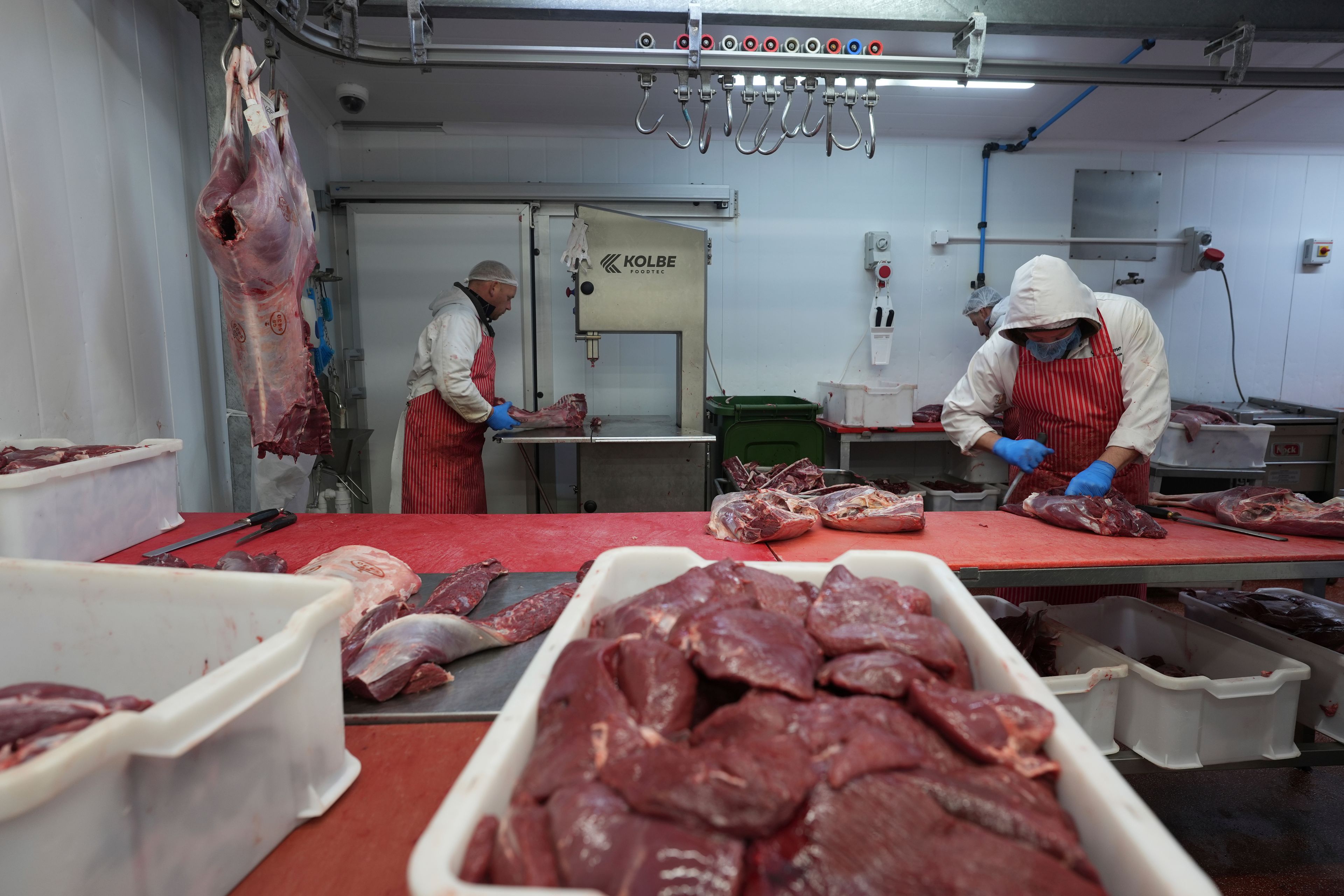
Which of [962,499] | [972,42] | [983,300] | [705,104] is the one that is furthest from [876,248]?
[705,104]

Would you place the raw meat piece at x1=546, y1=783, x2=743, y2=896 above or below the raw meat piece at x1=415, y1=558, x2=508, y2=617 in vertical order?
above

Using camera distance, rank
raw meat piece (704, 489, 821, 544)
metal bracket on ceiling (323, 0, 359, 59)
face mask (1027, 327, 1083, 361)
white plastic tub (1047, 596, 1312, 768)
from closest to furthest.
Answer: white plastic tub (1047, 596, 1312, 768), raw meat piece (704, 489, 821, 544), metal bracket on ceiling (323, 0, 359, 59), face mask (1027, 327, 1083, 361)

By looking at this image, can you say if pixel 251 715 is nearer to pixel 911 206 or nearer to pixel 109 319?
pixel 109 319

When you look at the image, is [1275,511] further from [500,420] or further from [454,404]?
[454,404]

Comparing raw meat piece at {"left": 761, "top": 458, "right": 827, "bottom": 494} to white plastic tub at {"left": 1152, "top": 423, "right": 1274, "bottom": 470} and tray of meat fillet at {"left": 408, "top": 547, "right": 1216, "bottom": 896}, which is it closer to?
tray of meat fillet at {"left": 408, "top": 547, "right": 1216, "bottom": 896}

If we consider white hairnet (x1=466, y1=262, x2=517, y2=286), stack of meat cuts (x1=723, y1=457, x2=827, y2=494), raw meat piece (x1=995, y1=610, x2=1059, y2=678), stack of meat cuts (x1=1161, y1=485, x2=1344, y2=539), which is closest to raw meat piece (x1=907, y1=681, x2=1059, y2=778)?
raw meat piece (x1=995, y1=610, x2=1059, y2=678)

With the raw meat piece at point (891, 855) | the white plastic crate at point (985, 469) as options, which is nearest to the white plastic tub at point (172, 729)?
the raw meat piece at point (891, 855)

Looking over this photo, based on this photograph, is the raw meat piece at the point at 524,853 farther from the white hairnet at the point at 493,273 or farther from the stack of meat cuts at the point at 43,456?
the white hairnet at the point at 493,273

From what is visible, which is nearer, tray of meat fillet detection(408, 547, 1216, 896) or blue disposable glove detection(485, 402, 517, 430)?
tray of meat fillet detection(408, 547, 1216, 896)

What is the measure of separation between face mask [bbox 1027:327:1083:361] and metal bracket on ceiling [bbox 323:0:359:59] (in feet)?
11.7

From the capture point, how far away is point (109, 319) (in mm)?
2709

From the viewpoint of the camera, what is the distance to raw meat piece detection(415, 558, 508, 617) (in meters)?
1.75

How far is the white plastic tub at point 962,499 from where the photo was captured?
17.1 feet

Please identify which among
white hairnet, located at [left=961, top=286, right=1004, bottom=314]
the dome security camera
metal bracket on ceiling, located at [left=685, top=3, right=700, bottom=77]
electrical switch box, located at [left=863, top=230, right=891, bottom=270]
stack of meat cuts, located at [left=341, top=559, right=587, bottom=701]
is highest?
the dome security camera
